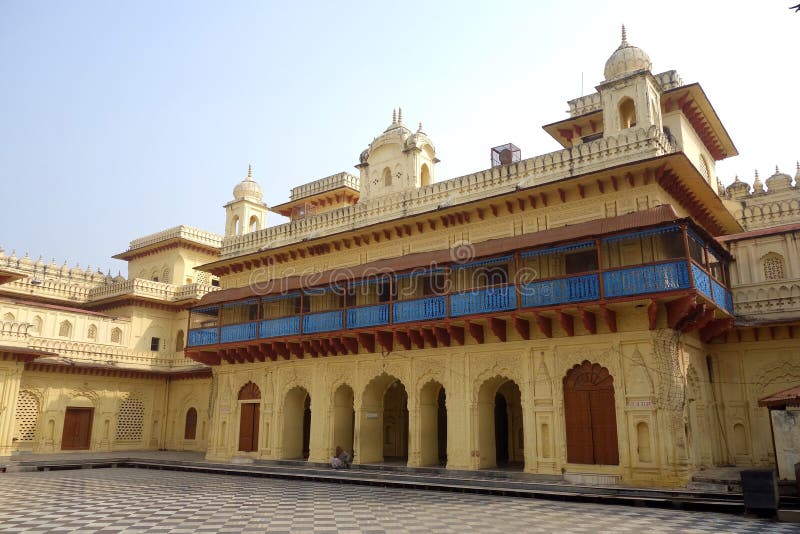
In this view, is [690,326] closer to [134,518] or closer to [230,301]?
[134,518]

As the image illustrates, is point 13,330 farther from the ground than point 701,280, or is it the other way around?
point 13,330

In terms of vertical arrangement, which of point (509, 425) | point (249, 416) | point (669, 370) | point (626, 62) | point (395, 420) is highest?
point (626, 62)

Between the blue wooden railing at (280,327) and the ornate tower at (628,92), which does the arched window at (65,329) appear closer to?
the blue wooden railing at (280,327)

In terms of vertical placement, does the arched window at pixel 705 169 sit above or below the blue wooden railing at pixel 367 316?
above

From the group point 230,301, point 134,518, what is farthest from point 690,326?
point 230,301

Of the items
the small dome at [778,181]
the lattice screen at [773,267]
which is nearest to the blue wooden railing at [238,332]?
the lattice screen at [773,267]

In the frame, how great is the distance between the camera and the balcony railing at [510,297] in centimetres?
1407

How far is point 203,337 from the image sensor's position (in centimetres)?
2344

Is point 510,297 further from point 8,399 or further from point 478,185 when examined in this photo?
point 8,399

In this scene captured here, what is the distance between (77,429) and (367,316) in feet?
55.2

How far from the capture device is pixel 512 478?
15523mm

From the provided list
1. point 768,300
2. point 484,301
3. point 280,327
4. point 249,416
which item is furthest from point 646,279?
point 249,416

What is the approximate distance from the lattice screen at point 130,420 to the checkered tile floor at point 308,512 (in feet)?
44.4

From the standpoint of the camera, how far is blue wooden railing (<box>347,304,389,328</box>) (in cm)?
1859
